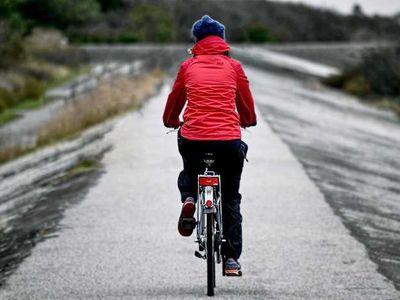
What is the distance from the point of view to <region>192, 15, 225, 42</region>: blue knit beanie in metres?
8.06

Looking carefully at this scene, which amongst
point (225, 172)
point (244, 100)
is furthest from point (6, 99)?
point (225, 172)

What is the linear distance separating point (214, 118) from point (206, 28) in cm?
69

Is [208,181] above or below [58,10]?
above

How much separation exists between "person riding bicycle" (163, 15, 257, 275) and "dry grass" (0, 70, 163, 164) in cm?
1449

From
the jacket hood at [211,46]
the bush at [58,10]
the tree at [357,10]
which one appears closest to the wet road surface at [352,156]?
the jacket hood at [211,46]

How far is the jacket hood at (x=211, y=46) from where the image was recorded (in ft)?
26.6

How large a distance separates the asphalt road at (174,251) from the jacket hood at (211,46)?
180 cm

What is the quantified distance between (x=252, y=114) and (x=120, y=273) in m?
1.89

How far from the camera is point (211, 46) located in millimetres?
8117

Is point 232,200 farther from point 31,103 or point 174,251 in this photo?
point 31,103

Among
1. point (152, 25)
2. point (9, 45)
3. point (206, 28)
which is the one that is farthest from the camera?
point (152, 25)

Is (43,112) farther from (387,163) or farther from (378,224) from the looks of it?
(378,224)

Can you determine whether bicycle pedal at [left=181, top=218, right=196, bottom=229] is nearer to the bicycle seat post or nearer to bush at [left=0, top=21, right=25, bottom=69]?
the bicycle seat post

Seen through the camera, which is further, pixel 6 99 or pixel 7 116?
pixel 6 99
